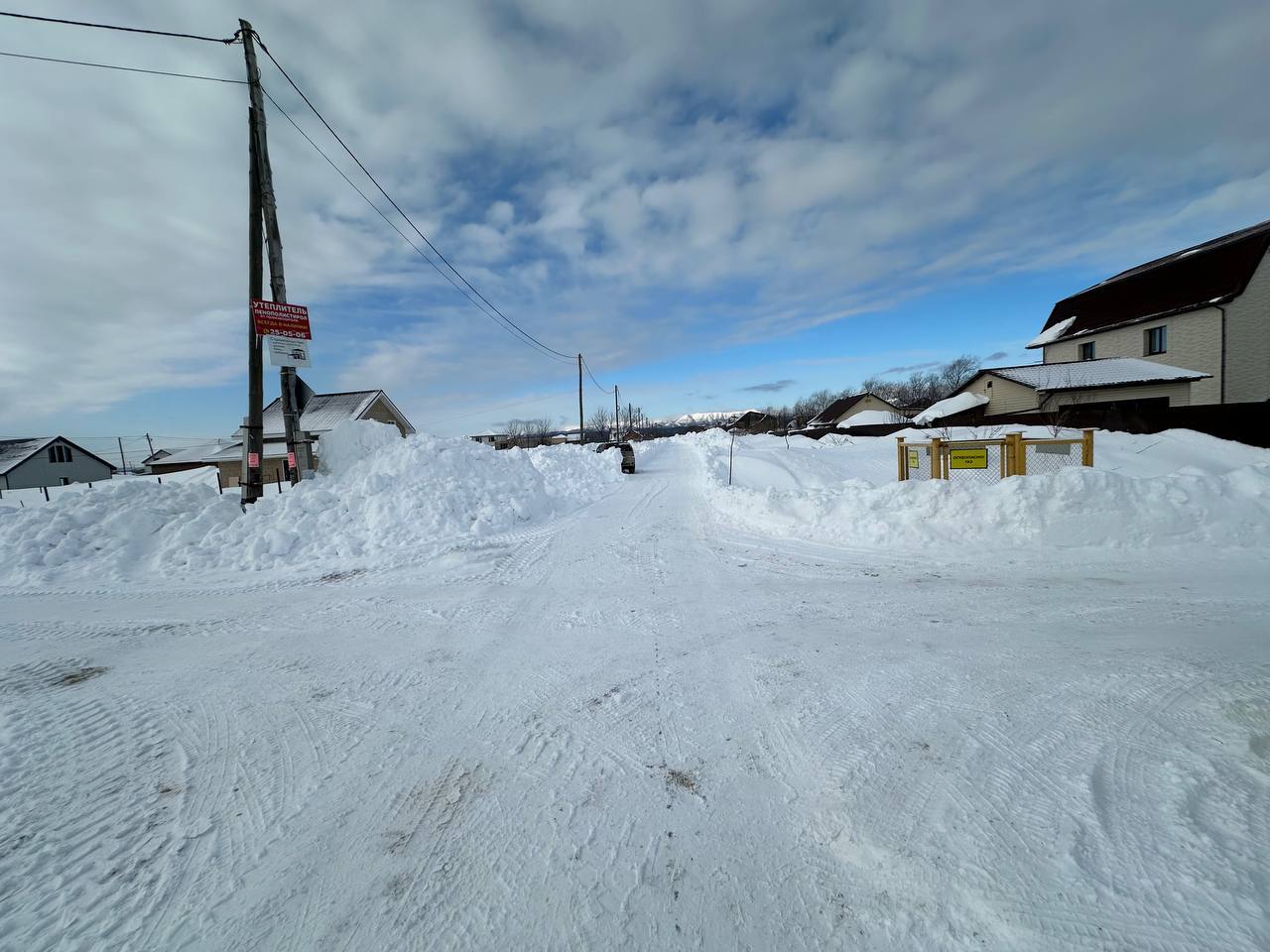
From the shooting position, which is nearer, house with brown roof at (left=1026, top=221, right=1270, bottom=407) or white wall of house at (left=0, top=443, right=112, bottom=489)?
house with brown roof at (left=1026, top=221, right=1270, bottom=407)

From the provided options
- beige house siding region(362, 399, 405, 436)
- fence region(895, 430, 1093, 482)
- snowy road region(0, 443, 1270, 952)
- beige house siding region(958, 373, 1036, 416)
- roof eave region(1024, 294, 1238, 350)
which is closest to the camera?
snowy road region(0, 443, 1270, 952)

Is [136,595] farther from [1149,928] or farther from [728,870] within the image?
[1149,928]

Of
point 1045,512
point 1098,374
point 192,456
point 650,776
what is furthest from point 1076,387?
Result: point 192,456

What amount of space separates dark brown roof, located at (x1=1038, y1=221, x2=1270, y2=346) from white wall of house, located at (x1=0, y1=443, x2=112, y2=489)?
77.0 meters

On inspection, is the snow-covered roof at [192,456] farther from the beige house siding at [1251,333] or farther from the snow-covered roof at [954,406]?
the beige house siding at [1251,333]

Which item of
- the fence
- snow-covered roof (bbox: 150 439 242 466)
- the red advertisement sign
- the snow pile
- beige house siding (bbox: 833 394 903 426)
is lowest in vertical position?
the snow pile

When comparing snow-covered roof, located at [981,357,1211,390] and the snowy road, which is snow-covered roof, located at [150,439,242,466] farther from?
snow-covered roof, located at [981,357,1211,390]

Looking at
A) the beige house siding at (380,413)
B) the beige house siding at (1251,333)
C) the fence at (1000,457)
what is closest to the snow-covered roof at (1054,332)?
the beige house siding at (1251,333)

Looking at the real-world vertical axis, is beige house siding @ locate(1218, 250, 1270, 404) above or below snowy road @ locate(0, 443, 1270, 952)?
above

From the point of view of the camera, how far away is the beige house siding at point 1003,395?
28328 mm

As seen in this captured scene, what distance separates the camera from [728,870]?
2162mm

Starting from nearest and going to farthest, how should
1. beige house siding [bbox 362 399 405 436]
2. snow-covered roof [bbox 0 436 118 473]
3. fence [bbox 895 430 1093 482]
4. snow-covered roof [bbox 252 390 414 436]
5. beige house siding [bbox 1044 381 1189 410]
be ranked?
fence [bbox 895 430 1093 482] < beige house siding [bbox 1044 381 1189 410] < snow-covered roof [bbox 252 390 414 436] < beige house siding [bbox 362 399 405 436] < snow-covered roof [bbox 0 436 118 473]

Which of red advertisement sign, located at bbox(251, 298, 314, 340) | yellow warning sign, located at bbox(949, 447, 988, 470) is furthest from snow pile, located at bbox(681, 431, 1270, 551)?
red advertisement sign, located at bbox(251, 298, 314, 340)

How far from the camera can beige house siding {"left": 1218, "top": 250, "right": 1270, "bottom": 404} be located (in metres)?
24.3
